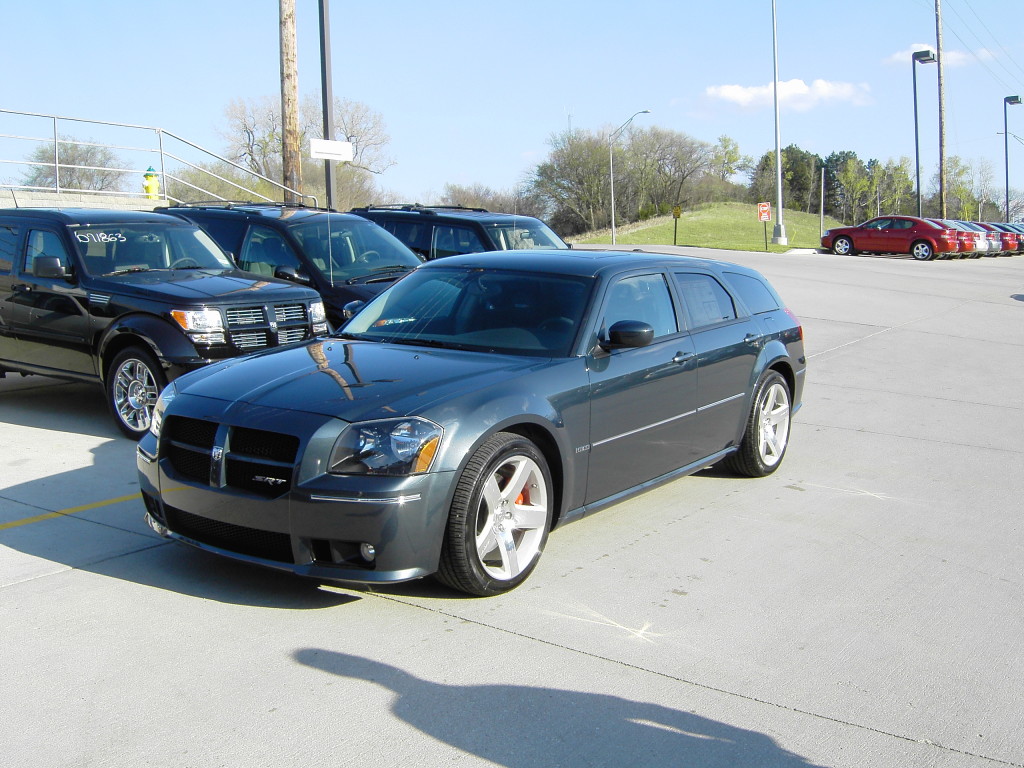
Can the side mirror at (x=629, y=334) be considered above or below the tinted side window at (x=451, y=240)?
below

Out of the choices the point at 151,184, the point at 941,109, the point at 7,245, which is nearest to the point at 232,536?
the point at 7,245

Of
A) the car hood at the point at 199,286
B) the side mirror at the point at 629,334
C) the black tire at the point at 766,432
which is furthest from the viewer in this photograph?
the car hood at the point at 199,286

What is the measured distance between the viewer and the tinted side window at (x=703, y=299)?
21.4 feet

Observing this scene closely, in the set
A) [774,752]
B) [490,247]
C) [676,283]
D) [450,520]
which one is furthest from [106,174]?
[774,752]

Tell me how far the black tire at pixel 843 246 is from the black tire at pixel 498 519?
38179mm

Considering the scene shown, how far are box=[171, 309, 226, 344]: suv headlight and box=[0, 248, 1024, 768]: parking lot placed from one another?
3.99 feet

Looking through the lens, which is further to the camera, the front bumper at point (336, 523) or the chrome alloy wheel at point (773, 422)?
the chrome alloy wheel at point (773, 422)

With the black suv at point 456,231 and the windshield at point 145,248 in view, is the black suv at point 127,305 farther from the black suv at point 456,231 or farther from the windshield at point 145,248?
the black suv at point 456,231

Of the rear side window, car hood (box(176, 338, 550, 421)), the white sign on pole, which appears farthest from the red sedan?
car hood (box(176, 338, 550, 421))

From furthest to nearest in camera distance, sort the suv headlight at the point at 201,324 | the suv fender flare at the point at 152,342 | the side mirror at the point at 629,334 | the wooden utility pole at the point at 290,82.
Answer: the wooden utility pole at the point at 290,82, the suv headlight at the point at 201,324, the suv fender flare at the point at 152,342, the side mirror at the point at 629,334

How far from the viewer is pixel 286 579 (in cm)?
493

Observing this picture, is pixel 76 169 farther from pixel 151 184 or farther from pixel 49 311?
pixel 49 311

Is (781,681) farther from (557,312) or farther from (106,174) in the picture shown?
(106,174)


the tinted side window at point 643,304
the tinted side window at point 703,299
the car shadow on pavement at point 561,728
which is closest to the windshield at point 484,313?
the tinted side window at point 643,304
